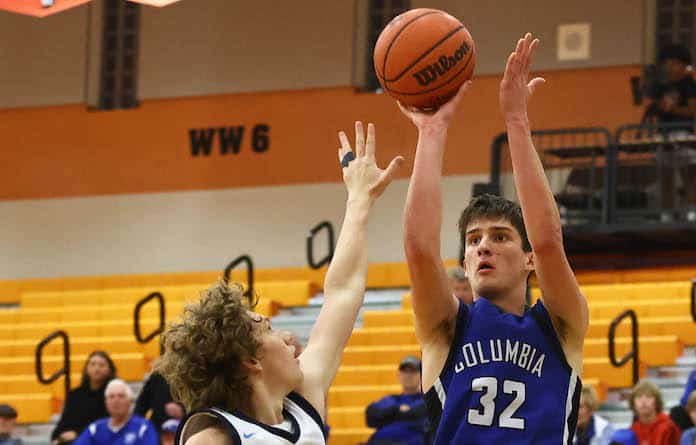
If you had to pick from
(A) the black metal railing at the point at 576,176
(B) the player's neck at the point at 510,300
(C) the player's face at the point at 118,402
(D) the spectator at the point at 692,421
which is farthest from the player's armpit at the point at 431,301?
(A) the black metal railing at the point at 576,176

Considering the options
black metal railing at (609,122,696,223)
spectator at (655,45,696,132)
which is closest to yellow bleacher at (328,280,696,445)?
black metal railing at (609,122,696,223)

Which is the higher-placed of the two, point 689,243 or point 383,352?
point 689,243

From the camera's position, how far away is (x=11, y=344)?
1451cm

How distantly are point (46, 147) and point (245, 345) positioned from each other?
577 inches

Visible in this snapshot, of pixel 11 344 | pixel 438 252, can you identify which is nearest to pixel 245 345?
pixel 438 252

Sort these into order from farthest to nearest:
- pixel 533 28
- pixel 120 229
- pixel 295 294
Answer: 1. pixel 120 229
2. pixel 533 28
3. pixel 295 294

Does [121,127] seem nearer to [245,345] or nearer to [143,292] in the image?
[143,292]

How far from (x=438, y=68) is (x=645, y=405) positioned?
531cm

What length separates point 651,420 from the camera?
29.4 ft

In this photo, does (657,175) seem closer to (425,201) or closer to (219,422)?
(425,201)

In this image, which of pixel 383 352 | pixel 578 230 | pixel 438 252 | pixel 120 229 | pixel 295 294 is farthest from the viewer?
pixel 120 229

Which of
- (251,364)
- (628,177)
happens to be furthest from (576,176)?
(251,364)

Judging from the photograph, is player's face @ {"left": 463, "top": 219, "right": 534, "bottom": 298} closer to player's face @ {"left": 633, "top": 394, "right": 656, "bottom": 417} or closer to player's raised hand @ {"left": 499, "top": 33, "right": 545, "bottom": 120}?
player's raised hand @ {"left": 499, "top": 33, "right": 545, "bottom": 120}

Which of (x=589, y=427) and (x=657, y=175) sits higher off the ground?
(x=657, y=175)
